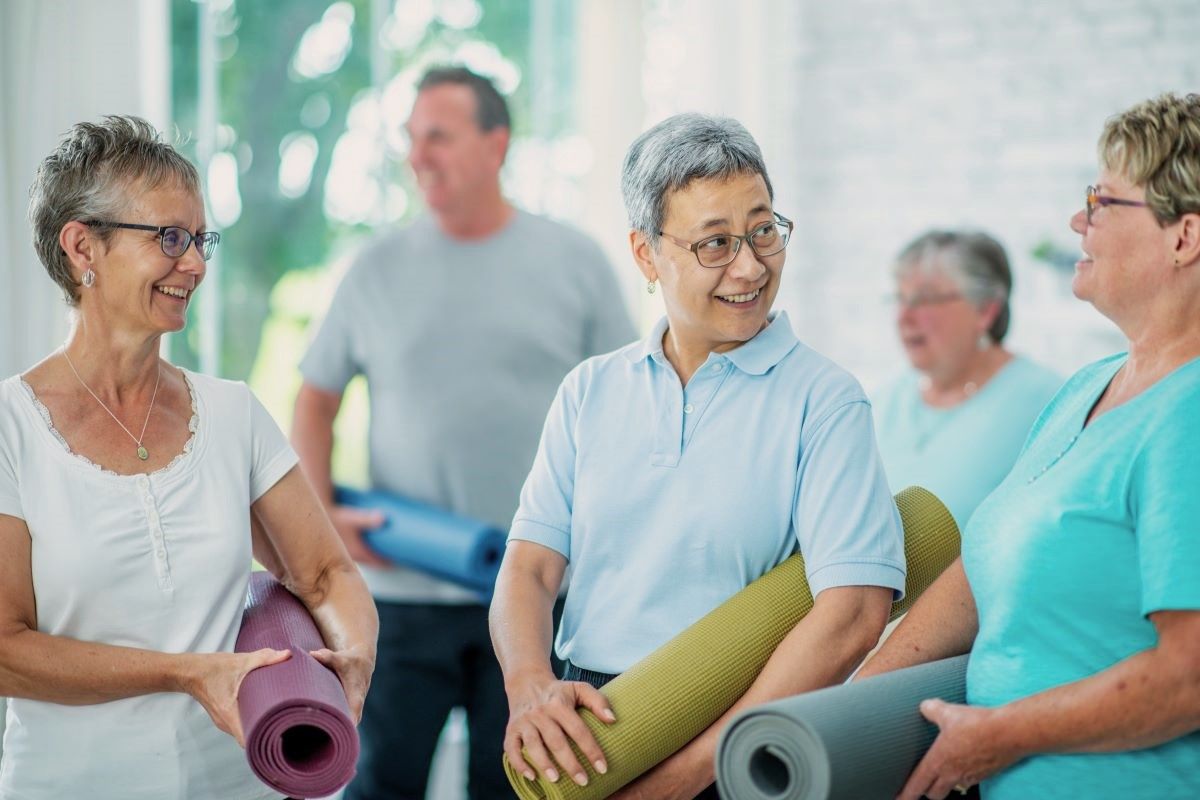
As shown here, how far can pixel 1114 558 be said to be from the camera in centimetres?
136

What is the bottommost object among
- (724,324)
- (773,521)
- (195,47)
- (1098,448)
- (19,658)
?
(19,658)

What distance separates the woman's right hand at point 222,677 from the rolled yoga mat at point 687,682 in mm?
323

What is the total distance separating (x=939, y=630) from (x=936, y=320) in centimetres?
145

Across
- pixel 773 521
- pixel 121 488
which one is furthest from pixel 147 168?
pixel 773 521

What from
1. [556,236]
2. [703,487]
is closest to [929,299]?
[556,236]

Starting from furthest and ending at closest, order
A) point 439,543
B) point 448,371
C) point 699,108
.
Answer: point 699,108 < point 448,371 < point 439,543

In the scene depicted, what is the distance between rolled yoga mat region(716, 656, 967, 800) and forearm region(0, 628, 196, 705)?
67 cm

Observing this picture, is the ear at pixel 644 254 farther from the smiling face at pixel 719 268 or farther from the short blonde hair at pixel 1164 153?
the short blonde hair at pixel 1164 153

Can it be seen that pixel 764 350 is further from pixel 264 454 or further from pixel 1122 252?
pixel 264 454

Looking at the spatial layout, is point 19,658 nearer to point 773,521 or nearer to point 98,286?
point 98,286

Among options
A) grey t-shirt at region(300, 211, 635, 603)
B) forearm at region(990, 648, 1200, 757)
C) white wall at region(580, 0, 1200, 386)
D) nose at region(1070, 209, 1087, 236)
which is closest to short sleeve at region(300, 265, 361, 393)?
grey t-shirt at region(300, 211, 635, 603)

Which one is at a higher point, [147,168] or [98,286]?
[147,168]

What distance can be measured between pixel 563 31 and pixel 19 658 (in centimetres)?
359

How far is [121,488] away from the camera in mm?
1613
